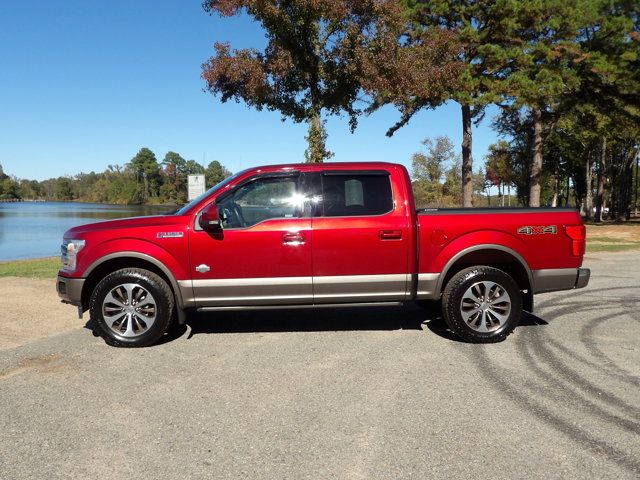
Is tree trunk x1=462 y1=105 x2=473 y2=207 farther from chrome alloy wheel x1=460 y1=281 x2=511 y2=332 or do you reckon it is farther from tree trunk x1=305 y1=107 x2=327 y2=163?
chrome alloy wheel x1=460 y1=281 x2=511 y2=332

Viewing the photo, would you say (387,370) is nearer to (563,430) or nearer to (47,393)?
(563,430)

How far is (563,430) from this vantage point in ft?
10.6

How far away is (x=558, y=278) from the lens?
210 inches

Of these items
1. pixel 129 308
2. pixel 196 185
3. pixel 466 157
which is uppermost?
pixel 466 157

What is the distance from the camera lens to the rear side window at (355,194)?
525 cm

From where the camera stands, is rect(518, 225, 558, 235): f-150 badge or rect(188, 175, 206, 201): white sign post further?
rect(188, 175, 206, 201): white sign post

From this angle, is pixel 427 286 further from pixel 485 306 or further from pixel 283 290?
pixel 283 290

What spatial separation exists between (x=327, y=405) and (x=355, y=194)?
2.44m

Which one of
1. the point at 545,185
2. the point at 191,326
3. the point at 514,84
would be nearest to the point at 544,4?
the point at 514,84

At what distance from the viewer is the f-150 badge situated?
17.3 ft

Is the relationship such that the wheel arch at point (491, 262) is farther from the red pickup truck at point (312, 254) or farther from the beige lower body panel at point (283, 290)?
the beige lower body panel at point (283, 290)

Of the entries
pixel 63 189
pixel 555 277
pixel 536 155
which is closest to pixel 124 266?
pixel 555 277

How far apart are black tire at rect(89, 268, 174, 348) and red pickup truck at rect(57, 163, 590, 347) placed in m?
0.01

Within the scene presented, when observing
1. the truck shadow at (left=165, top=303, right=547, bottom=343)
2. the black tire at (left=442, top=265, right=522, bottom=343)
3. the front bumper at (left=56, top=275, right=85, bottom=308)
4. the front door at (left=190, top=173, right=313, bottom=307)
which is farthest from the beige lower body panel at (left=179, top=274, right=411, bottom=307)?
the front bumper at (left=56, top=275, right=85, bottom=308)
